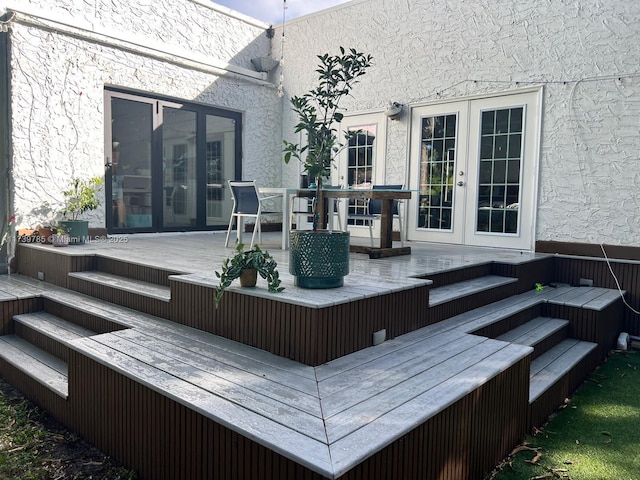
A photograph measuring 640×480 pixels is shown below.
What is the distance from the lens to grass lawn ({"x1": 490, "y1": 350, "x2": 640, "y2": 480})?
2.29 metres

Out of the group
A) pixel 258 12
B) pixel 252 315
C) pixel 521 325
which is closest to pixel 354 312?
pixel 252 315

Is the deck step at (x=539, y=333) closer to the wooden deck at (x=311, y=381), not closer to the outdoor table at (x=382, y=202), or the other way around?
the wooden deck at (x=311, y=381)

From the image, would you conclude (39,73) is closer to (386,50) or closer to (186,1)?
(186,1)

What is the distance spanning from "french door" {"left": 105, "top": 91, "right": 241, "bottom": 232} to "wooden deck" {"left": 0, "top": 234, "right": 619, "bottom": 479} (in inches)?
100

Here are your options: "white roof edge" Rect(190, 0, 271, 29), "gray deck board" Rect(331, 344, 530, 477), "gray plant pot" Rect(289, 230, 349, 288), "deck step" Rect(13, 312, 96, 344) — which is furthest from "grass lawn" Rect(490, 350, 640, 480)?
"white roof edge" Rect(190, 0, 271, 29)

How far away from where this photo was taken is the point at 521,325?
3797mm

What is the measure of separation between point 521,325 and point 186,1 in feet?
19.4

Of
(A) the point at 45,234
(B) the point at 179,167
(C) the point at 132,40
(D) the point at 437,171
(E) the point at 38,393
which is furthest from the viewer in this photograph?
(B) the point at 179,167

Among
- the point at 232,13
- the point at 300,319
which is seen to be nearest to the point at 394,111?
the point at 232,13

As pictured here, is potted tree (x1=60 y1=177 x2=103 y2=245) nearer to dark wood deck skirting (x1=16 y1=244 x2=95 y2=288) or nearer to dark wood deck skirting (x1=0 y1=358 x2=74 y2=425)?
dark wood deck skirting (x1=16 y1=244 x2=95 y2=288)

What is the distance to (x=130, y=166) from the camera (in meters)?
6.33

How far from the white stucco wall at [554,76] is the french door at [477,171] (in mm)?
140

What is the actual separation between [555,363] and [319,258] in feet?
6.08

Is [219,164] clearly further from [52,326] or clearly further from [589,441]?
[589,441]
